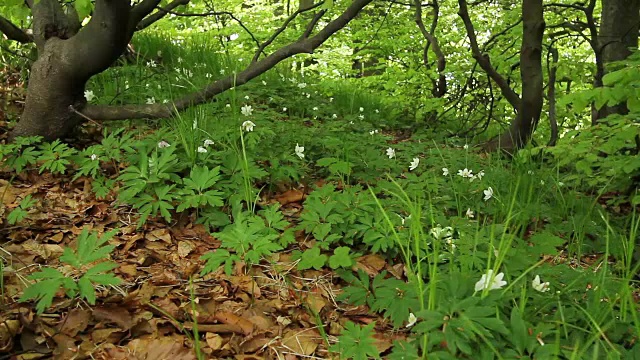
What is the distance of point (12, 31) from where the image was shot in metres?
3.37

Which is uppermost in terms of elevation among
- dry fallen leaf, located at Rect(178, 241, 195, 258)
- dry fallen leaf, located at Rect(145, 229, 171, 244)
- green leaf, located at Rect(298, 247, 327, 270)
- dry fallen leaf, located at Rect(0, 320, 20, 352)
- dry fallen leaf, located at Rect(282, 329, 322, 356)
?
dry fallen leaf, located at Rect(0, 320, 20, 352)

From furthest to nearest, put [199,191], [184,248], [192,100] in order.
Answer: [192,100] < [199,191] < [184,248]

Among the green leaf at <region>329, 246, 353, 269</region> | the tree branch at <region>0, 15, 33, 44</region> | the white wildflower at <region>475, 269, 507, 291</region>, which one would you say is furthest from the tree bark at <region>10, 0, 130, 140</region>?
the white wildflower at <region>475, 269, 507, 291</region>

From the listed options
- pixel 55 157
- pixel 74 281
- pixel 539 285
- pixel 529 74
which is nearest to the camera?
pixel 74 281

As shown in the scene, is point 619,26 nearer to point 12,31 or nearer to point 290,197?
point 290,197

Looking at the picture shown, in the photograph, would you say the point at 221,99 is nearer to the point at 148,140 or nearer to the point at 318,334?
the point at 148,140

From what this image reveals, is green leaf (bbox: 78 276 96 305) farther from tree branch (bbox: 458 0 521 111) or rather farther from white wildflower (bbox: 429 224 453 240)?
tree branch (bbox: 458 0 521 111)

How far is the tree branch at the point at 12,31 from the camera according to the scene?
128 inches

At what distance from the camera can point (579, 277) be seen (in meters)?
1.75

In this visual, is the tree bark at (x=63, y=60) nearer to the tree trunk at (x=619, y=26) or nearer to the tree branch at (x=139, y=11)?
the tree branch at (x=139, y=11)

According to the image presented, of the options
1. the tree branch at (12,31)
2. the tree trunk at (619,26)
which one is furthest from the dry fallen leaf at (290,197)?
the tree trunk at (619,26)

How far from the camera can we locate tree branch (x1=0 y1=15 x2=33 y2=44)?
3.26m

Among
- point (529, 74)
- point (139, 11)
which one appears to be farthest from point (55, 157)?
point (529, 74)

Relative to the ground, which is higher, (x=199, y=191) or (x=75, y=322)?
(x=199, y=191)
